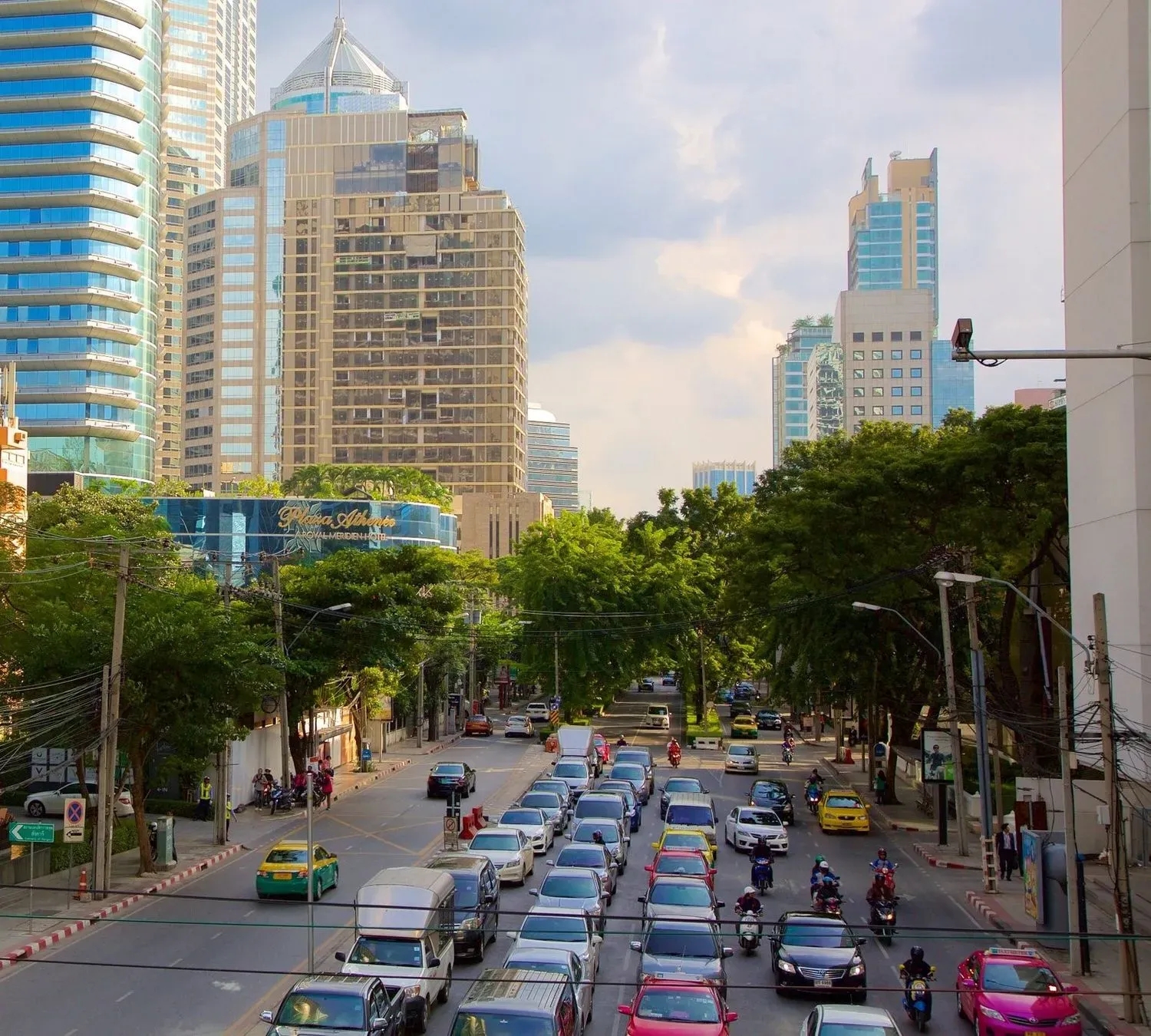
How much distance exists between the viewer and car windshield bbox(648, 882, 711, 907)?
934 inches

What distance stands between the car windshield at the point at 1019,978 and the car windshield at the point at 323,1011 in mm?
8937

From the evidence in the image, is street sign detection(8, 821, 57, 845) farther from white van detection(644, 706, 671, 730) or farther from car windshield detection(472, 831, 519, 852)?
white van detection(644, 706, 671, 730)

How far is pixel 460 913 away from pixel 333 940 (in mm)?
2977

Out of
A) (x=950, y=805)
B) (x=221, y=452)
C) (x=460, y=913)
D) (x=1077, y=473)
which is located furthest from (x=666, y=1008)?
(x=221, y=452)

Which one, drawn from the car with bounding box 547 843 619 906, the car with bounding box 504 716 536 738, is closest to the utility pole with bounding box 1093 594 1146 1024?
the car with bounding box 547 843 619 906

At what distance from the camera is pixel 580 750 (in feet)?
166

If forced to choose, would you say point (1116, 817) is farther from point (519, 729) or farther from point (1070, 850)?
point (519, 729)

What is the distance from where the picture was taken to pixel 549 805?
38.2 m

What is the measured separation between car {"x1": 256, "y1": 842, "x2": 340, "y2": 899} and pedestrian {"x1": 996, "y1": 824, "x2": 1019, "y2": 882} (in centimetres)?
1666

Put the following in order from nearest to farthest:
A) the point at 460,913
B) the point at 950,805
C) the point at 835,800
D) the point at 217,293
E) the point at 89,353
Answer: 1. the point at 460,913
2. the point at 835,800
3. the point at 950,805
4. the point at 89,353
5. the point at 217,293

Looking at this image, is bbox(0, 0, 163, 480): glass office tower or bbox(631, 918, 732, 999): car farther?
bbox(0, 0, 163, 480): glass office tower

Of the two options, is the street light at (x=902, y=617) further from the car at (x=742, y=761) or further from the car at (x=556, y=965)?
the car at (x=556, y=965)

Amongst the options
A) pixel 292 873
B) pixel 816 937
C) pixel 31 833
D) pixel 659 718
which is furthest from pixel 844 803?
pixel 659 718

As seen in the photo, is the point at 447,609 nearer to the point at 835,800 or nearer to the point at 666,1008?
the point at 835,800
